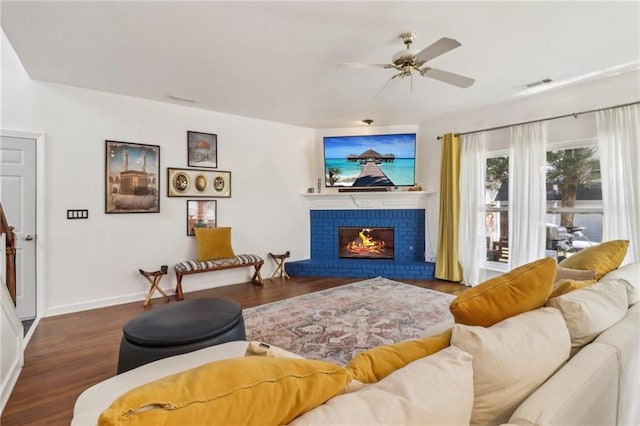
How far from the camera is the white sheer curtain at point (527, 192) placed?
12.3 feet

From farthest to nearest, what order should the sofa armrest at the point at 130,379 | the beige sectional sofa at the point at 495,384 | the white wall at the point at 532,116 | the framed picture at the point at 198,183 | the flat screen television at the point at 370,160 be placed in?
the flat screen television at the point at 370,160 → the framed picture at the point at 198,183 → the white wall at the point at 532,116 → the sofa armrest at the point at 130,379 → the beige sectional sofa at the point at 495,384

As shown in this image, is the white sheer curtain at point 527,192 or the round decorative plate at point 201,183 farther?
the round decorative plate at point 201,183

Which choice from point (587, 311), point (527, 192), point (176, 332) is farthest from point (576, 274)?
point (176, 332)

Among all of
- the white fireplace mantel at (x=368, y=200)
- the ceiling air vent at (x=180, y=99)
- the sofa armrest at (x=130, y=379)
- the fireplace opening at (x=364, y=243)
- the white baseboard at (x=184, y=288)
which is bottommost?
the white baseboard at (x=184, y=288)

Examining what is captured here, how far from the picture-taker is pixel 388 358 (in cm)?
93

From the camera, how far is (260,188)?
5.05 metres

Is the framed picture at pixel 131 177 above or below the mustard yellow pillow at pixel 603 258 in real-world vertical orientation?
above

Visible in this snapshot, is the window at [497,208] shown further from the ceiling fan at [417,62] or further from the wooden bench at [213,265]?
the wooden bench at [213,265]

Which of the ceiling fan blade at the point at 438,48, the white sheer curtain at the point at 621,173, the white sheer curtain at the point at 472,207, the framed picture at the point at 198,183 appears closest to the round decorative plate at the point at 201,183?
the framed picture at the point at 198,183

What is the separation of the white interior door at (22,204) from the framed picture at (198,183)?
1.38 metres

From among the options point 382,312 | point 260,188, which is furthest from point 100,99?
point 382,312

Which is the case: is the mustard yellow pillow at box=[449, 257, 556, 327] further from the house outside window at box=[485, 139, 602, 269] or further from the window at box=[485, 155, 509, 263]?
the window at box=[485, 155, 509, 263]

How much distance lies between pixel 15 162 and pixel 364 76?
3.78 m

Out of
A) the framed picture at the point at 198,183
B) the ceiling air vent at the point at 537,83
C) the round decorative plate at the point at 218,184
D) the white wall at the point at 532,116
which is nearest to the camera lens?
the white wall at the point at 532,116
